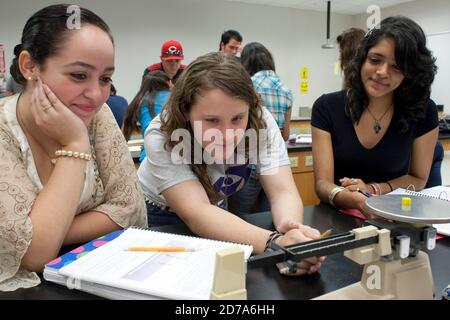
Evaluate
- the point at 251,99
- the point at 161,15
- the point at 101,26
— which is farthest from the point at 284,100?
the point at 161,15

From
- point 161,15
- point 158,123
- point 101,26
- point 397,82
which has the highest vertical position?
point 161,15

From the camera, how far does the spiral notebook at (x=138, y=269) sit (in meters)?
0.66

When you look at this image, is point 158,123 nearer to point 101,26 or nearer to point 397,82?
point 101,26

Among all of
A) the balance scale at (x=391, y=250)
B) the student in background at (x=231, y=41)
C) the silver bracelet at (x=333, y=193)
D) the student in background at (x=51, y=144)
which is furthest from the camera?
the student in background at (x=231, y=41)

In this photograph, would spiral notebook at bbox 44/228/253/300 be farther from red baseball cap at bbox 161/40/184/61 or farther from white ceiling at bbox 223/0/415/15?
white ceiling at bbox 223/0/415/15

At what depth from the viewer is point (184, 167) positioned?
1.07 m

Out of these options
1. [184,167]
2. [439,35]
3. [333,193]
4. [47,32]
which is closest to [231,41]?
[333,193]

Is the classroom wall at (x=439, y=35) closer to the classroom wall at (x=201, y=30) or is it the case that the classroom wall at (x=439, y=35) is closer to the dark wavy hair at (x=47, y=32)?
the classroom wall at (x=201, y=30)

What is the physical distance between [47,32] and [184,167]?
0.47 m

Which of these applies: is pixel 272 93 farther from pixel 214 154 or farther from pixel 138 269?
pixel 138 269

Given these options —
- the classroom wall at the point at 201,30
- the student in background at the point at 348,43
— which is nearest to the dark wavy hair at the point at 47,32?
the student in background at the point at 348,43

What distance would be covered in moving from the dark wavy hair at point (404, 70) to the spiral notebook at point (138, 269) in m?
0.90
